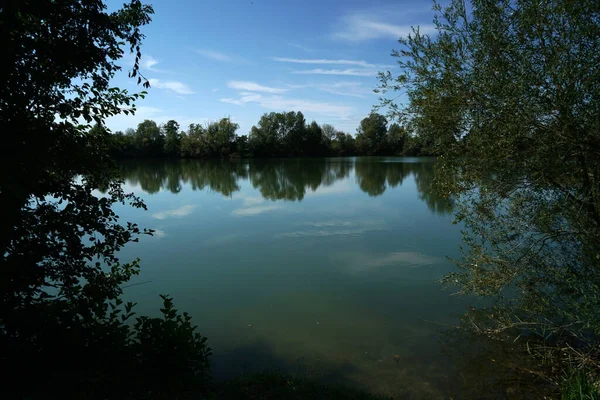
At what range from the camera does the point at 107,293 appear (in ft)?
14.0

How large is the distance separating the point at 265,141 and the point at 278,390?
81.7 m

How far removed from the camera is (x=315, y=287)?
9258 mm

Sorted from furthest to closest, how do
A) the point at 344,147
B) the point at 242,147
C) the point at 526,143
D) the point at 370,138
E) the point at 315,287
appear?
the point at 344,147 → the point at 370,138 → the point at 242,147 → the point at 315,287 → the point at 526,143

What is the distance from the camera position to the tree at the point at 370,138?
83969 mm

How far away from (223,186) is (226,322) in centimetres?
2380

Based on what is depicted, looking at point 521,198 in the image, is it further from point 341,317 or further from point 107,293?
point 107,293

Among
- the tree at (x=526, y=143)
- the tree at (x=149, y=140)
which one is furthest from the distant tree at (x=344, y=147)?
the tree at (x=526, y=143)

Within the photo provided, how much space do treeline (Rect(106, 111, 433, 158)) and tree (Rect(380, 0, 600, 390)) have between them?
7407cm

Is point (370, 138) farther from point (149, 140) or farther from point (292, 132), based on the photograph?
point (149, 140)

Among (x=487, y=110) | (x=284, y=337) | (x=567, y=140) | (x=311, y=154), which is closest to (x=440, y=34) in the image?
(x=487, y=110)

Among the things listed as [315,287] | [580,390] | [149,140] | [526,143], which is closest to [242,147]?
[149,140]

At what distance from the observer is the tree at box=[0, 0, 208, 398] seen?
3186 mm

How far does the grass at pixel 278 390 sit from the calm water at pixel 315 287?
0.86m

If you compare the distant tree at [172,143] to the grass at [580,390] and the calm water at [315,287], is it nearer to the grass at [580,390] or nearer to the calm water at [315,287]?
the calm water at [315,287]
